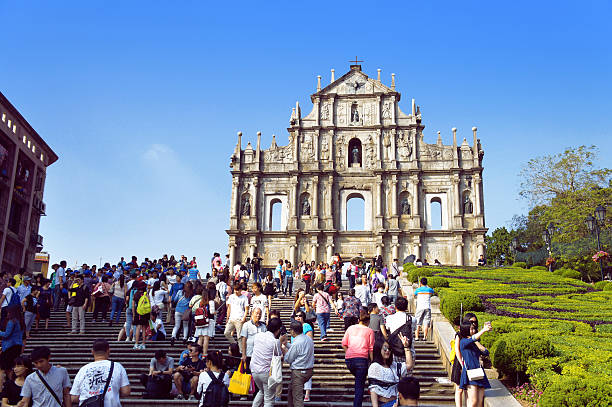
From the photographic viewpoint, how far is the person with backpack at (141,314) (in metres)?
14.3

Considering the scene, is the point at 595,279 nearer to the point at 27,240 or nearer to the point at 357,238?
the point at 357,238

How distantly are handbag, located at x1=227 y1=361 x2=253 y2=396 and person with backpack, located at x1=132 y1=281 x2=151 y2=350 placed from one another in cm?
548

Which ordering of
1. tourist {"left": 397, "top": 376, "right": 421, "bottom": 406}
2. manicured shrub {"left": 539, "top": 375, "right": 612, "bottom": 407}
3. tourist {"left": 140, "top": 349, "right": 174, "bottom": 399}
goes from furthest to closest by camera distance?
1. tourist {"left": 140, "top": 349, "right": 174, "bottom": 399}
2. manicured shrub {"left": 539, "top": 375, "right": 612, "bottom": 407}
3. tourist {"left": 397, "top": 376, "right": 421, "bottom": 406}

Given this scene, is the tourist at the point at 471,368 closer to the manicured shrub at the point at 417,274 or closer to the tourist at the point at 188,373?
the tourist at the point at 188,373

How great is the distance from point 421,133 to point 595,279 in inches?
580

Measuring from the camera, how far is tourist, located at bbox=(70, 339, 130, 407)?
6.63m

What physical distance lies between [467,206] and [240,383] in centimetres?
3195

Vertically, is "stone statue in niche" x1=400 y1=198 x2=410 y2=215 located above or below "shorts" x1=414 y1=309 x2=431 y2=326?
above

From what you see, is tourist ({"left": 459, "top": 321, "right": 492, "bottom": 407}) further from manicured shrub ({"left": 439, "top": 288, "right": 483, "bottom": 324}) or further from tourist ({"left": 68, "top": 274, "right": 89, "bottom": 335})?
tourist ({"left": 68, "top": 274, "right": 89, "bottom": 335})

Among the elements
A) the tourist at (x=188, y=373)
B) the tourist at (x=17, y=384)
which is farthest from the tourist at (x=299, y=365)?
the tourist at (x=17, y=384)

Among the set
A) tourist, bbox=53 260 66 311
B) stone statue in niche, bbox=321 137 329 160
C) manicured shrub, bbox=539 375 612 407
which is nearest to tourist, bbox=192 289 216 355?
manicured shrub, bbox=539 375 612 407

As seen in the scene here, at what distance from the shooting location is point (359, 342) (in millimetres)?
9781

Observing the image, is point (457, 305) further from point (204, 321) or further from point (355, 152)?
point (355, 152)

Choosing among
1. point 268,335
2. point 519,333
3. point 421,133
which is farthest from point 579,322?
point 421,133
